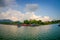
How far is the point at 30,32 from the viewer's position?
3887 mm

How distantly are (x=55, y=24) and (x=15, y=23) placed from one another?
3.82 feet

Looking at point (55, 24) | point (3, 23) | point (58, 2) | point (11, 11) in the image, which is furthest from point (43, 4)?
point (3, 23)

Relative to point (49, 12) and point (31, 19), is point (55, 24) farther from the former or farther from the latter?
point (31, 19)

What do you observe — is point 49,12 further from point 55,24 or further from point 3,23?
point 3,23

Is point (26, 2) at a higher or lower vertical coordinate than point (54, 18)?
higher

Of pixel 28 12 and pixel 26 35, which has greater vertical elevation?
pixel 28 12

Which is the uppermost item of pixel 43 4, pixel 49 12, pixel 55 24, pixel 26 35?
pixel 43 4

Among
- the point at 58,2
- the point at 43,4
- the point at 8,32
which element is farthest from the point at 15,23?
the point at 58,2

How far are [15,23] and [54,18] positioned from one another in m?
1.15

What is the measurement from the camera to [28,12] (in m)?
3.96

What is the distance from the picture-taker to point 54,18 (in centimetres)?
394

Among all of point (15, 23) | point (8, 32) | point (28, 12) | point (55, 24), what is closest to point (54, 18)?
point (55, 24)

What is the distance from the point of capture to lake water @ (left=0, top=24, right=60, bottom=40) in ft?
12.5

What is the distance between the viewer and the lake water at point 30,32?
12.5 feet
